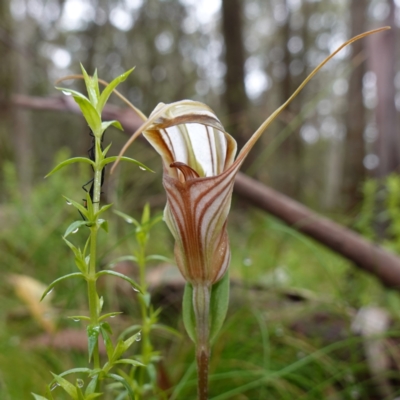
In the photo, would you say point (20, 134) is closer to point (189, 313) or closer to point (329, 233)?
point (329, 233)

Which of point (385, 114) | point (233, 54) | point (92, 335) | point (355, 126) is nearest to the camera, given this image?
point (92, 335)

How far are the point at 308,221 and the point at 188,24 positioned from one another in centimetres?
725

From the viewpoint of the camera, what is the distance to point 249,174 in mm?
1739

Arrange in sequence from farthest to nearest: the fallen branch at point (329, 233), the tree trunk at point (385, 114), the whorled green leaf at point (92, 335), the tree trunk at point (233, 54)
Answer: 1. the tree trunk at point (233, 54)
2. the tree trunk at point (385, 114)
3. the fallen branch at point (329, 233)
4. the whorled green leaf at point (92, 335)

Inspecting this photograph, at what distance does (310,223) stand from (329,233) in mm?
65

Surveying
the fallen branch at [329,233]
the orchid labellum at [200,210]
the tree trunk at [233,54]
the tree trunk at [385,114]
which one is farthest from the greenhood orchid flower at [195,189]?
the tree trunk at [233,54]

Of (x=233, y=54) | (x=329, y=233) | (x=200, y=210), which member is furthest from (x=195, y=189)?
(x=233, y=54)

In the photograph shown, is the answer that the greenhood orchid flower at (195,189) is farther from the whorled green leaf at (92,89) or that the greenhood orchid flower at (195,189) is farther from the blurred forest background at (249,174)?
the blurred forest background at (249,174)

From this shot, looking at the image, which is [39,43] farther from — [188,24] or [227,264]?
[227,264]

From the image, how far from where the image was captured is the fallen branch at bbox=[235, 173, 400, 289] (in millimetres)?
1117

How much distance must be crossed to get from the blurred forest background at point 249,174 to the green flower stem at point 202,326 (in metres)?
0.38

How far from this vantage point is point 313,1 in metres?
10.6

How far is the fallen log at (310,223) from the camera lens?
1.12 meters

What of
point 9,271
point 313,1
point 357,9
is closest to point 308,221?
point 9,271
